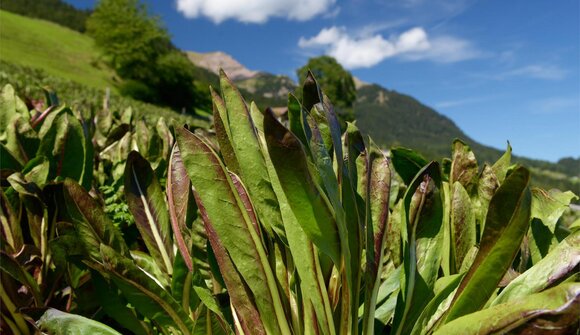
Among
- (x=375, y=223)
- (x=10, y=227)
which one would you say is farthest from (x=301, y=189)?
(x=10, y=227)

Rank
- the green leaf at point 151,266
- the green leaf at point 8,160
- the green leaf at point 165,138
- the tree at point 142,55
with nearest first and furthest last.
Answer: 1. the green leaf at point 151,266
2. the green leaf at point 8,160
3. the green leaf at point 165,138
4. the tree at point 142,55

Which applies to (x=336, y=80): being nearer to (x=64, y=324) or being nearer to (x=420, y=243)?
(x=420, y=243)

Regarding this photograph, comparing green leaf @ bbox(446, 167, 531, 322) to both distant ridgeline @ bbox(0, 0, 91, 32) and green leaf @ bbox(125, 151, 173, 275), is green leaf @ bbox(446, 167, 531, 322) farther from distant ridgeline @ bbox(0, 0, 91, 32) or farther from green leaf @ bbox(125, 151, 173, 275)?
distant ridgeline @ bbox(0, 0, 91, 32)

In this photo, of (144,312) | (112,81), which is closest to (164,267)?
(144,312)

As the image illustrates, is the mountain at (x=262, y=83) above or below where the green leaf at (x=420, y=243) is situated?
above

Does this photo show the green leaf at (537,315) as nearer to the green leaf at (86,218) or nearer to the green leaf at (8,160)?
the green leaf at (86,218)

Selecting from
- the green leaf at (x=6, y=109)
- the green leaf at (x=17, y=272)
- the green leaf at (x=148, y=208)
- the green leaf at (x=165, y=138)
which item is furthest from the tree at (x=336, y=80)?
the green leaf at (x=17, y=272)

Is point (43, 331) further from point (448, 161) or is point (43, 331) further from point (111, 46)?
point (111, 46)

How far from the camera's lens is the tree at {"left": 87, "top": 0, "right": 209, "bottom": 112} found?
176 ft

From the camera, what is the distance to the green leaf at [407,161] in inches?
45.1

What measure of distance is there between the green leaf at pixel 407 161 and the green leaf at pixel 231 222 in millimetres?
534

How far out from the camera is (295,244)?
27.7 inches

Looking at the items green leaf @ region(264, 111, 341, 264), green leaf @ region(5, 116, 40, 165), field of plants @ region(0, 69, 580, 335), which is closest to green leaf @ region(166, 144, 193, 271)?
field of plants @ region(0, 69, 580, 335)

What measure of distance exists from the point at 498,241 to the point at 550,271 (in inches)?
3.5
